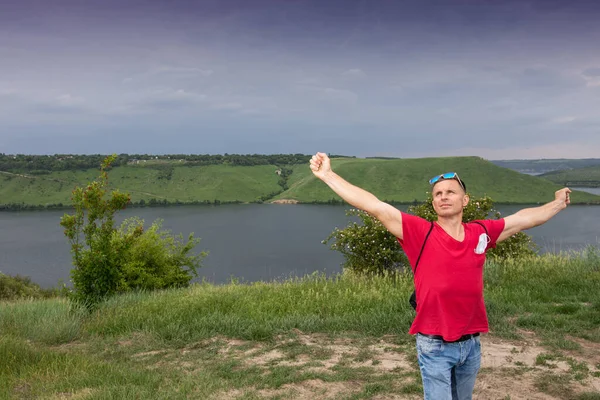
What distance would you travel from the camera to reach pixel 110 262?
9.91 meters

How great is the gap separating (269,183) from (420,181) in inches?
1933

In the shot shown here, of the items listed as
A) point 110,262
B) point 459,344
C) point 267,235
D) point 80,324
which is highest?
point 459,344

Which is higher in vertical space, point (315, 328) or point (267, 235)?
point (315, 328)

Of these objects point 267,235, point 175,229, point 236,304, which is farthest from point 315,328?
point 175,229

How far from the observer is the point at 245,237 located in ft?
249

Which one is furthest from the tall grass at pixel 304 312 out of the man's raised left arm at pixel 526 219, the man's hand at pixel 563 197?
the man's raised left arm at pixel 526 219

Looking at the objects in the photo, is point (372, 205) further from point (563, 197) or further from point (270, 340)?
point (270, 340)

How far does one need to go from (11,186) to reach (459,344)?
150438 mm

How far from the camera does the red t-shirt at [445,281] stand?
8.83 feet

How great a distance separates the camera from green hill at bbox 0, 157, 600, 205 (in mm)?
124688

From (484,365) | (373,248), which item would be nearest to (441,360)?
(484,365)

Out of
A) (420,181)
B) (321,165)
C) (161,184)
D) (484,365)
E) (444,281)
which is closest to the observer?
(444,281)

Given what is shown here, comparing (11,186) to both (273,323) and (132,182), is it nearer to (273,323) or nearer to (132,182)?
(132,182)

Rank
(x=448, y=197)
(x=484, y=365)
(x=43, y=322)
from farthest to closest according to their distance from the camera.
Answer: (x=43, y=322) → (x=484, y=365) → (x=448, y=197)
